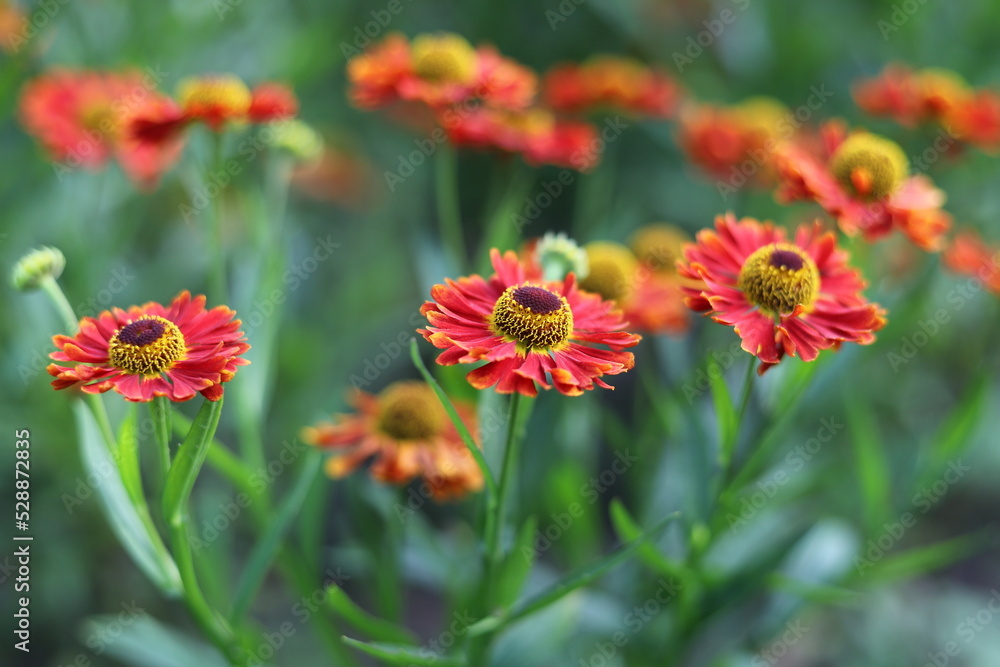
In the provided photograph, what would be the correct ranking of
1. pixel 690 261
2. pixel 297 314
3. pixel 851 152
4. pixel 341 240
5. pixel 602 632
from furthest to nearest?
pixel 341 240 < pixel 297 314 < pixel 602 632 < pixel 851 152 < pixel 690 261

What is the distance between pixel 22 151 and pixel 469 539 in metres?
1.11

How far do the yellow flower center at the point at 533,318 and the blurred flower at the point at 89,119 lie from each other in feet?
2.33

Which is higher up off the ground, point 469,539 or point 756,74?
point 756,74

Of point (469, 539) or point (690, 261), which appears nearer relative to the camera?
point (690, 261)

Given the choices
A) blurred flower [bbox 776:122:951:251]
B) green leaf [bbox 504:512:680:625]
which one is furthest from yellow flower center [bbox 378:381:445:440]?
blurred flower [bbox 776:122:951:251]

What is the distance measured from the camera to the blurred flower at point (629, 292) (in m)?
1.10

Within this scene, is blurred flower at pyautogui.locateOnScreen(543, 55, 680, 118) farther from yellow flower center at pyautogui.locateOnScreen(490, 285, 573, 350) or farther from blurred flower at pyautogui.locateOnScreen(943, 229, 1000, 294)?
yellow flower center at pyautogui.locateOnScreen(490, 285, 573, 350)

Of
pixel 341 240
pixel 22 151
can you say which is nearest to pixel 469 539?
pixel 22 151

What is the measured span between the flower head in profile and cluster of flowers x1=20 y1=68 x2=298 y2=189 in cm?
41

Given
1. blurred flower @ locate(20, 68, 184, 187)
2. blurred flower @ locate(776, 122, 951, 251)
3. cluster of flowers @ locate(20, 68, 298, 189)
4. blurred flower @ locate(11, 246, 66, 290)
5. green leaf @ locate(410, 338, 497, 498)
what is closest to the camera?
green leaf @ locate(410, 338, 497, 498)

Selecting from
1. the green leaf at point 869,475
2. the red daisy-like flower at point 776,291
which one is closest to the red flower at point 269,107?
the red daisy-like flower at point 776,291

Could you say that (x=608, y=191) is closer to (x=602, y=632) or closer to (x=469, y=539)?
(x=469, y=539)

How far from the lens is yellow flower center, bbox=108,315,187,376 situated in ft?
2.37

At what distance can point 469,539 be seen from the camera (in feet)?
4.25
